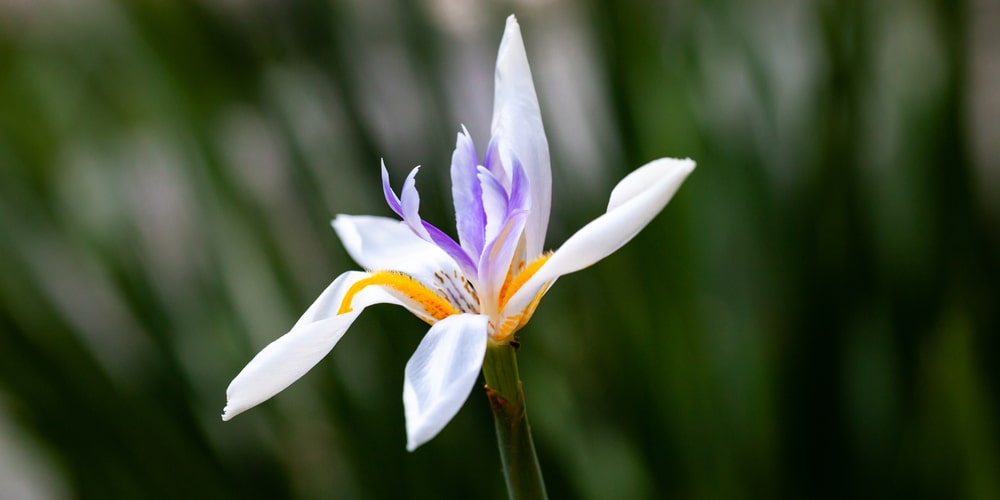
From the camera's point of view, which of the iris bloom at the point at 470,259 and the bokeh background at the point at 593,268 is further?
the bokeh background at the point at 593,268

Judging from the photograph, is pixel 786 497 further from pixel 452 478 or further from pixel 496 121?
pixel 496 121

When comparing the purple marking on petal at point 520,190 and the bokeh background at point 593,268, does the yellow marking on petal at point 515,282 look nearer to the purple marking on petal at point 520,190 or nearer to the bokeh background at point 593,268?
the purple marking on petal at point 520,190

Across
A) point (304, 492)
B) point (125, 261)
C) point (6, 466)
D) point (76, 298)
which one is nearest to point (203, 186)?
point (125, 261)

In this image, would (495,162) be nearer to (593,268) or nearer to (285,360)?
(285,360)

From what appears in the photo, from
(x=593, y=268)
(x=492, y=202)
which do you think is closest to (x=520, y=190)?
(x=492, y=202)

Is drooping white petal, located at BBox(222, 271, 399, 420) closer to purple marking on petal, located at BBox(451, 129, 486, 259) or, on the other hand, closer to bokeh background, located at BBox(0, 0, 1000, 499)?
purple marking on petal, located at BBox(451, 129, 486, 259)

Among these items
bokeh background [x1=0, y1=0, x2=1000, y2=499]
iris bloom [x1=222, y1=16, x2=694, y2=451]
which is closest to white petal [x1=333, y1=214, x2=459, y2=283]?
iris bloom [x1=222, y1=16, x2=694, y2=451]

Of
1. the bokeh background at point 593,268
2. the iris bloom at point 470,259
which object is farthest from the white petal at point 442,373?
the bokeh background at point 593,268
